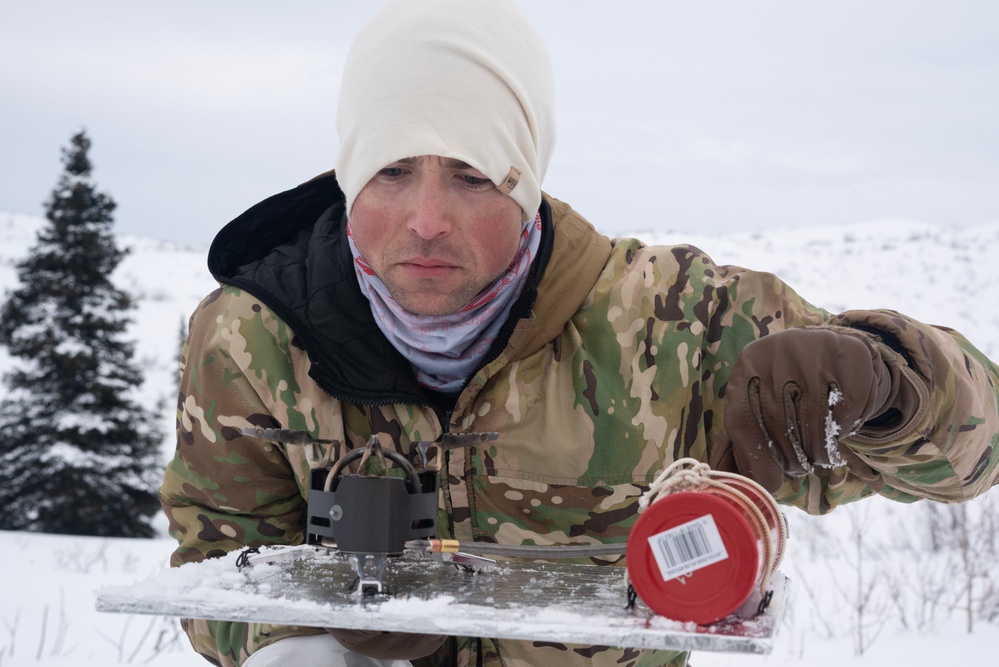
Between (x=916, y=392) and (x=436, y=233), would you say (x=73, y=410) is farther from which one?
(x=916, y=392)

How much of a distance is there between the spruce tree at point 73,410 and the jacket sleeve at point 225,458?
44.7ft

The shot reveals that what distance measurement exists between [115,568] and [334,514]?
21.3 feet

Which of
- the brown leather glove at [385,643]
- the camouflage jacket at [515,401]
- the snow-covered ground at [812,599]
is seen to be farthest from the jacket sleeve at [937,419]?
the snow-covered ground at [812,599]

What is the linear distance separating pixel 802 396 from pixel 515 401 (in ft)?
2.45

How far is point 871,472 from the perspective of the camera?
6.44 ft

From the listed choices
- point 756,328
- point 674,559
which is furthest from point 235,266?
point 674,559

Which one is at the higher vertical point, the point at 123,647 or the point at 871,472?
the point at 871,472

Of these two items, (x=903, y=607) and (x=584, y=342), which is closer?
(x=584, y=342)

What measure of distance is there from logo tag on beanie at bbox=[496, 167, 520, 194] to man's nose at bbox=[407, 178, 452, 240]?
13 cm

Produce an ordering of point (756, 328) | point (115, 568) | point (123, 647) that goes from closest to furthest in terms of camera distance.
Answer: point (756, 328) → point (123, 647) → point (115, 568)

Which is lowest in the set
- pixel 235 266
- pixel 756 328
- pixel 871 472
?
pixel 871 472

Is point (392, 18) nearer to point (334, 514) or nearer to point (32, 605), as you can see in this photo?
point (334, 514)

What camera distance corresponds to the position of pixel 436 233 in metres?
1.91

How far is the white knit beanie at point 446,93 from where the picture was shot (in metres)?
1.94
